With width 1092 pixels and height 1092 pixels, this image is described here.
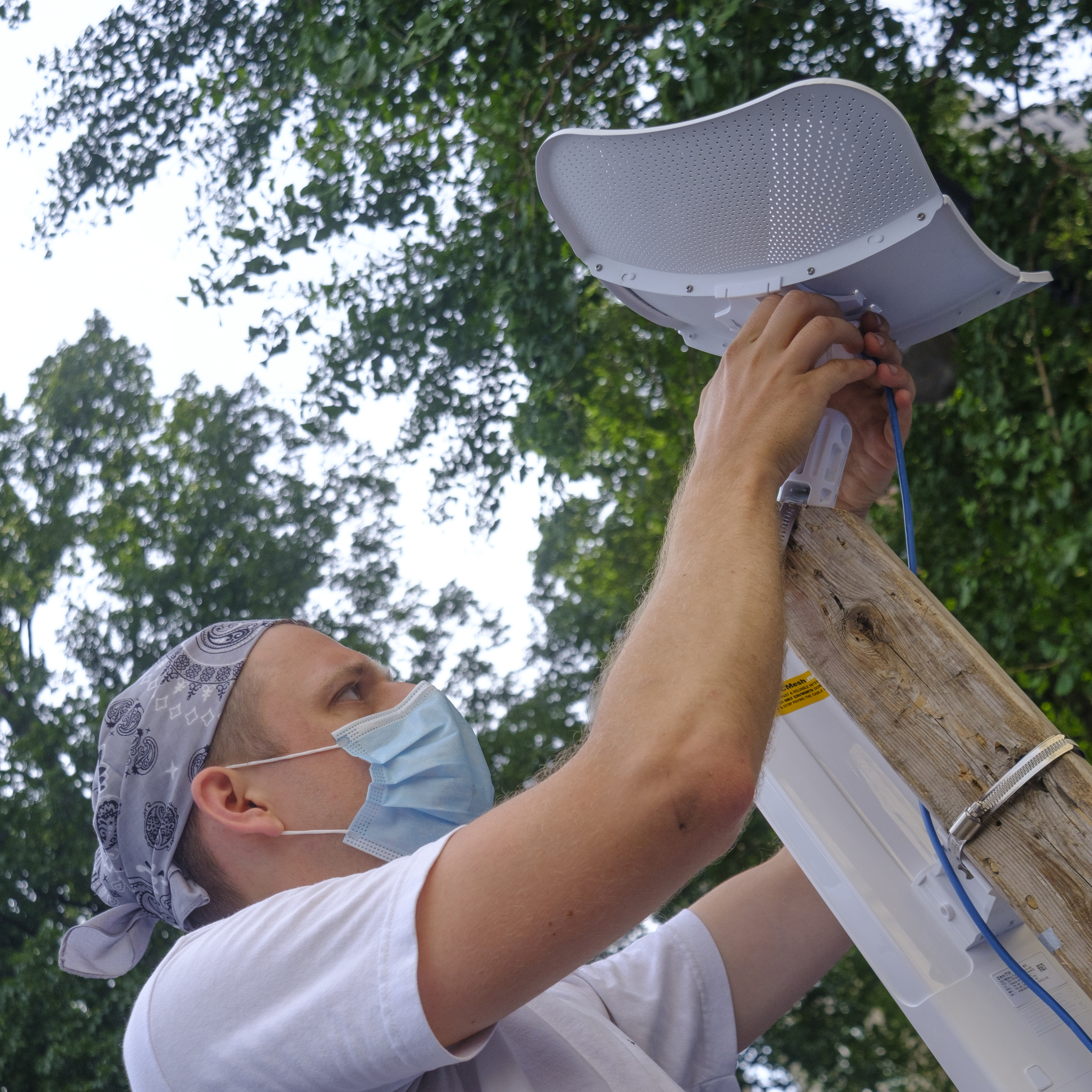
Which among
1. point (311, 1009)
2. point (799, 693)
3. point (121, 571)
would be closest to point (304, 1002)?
point (311, 1009)

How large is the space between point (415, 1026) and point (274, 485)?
3940 mm

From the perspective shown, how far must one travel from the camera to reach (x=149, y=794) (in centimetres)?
120

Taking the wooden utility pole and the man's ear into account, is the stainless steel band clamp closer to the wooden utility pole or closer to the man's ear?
the wooden utility pole

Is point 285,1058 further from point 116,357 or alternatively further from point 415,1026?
point 116,357

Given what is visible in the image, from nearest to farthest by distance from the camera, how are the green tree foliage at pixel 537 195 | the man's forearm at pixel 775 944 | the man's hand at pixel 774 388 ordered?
the man's hand at pixel 774 388
the man's forearm at pixel 775 944
the green tree foliage at pixel 537 195

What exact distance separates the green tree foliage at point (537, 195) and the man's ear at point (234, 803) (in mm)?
1649

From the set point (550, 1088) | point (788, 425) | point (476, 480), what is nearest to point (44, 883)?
point (476, 480)

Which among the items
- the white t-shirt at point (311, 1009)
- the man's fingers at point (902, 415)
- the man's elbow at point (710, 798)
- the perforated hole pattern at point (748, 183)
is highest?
the perforated hole pattern at point (748, 183)

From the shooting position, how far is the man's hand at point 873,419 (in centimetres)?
117

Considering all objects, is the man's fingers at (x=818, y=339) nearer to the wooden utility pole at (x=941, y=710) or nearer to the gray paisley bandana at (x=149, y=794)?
the wooden utility pole at (x=941, y=710)

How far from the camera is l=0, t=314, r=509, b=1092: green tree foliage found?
368 centimetres

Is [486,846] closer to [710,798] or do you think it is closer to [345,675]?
[710,798]

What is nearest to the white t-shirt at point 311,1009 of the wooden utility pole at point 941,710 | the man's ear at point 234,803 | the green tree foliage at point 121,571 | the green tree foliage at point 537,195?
the man's ear at point 234,803

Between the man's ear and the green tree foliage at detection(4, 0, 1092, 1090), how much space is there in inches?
64.9
